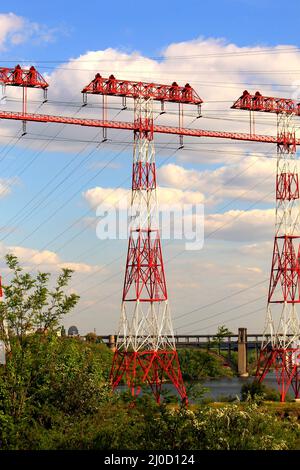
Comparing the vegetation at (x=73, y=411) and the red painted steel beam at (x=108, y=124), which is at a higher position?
the red painted steel beam at (x=108, y=124)

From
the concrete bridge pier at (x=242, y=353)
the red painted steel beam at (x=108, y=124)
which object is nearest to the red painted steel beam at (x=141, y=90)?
the red painted steel beam at (x=108, y=124)

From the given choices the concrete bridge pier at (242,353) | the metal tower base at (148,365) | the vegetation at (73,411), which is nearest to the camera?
the vegetation at (73,411)

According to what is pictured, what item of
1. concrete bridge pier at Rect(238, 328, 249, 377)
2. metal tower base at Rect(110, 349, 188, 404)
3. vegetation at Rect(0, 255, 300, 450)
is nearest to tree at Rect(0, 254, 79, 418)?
vegetation at Rect(0, 255, 300, 450)

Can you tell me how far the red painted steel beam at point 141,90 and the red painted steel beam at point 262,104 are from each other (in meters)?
5.83

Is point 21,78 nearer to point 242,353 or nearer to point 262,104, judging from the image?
point 262,104

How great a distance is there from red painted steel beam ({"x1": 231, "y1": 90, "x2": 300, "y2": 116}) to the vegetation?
37417mm

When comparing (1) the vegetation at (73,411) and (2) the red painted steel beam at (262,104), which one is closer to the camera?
(1) the vegetation at (73,411)

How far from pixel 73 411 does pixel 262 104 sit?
4349 cm

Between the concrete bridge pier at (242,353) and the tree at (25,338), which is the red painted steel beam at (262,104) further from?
the concrete bridge pier at (242,353)

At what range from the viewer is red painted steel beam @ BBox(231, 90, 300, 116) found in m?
75.1

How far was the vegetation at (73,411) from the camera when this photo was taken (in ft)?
94.4

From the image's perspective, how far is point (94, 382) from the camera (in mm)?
40156

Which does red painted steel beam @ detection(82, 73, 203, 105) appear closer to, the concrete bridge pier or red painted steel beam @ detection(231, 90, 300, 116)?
red painted steel beam @ detection(231, 90, 300, 116)

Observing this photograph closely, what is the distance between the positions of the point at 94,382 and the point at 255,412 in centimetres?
1197
